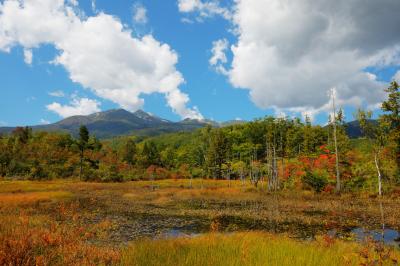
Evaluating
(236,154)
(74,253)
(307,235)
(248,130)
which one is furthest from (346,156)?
(248,130)

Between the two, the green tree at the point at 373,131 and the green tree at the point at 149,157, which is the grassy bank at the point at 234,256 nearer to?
the green tree at the point at 373,131

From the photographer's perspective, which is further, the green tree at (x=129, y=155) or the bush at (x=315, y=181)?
the green tree at (x=129, y=155)

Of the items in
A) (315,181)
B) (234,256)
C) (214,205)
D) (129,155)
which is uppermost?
(129,155)

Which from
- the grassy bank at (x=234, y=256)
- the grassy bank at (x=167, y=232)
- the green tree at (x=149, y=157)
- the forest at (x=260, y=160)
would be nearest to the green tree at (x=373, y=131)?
the forest at (x=260, y=160)

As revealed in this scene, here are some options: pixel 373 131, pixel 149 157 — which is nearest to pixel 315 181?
pixel 373 131

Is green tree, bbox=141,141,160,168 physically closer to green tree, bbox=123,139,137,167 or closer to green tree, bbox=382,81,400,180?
green tree, bbox=123,139,137,167

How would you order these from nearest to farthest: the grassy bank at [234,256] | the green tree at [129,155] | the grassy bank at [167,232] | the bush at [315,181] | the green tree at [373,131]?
1. the grassy bank at [234,256]
2. the grassy bank at [167,232]
3. the green tree at [373,131]
4. the bush at [315,181]
5. the green tree at [129,155]

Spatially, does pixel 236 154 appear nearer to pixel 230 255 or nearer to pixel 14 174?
pixel 14 174

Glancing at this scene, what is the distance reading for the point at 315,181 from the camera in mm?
48125

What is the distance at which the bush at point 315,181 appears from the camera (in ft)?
157

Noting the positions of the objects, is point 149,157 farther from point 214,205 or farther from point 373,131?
point 373,131

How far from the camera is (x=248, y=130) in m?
126

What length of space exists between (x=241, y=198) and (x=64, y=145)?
95.0 metres

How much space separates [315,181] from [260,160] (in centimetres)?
5526
